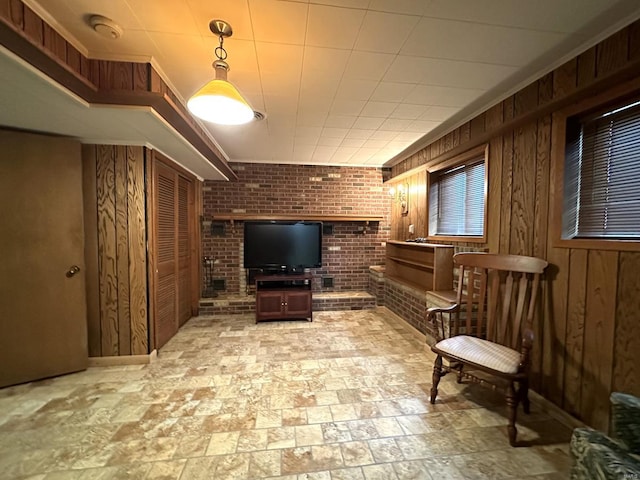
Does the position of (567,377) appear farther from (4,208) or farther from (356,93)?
(4,208)

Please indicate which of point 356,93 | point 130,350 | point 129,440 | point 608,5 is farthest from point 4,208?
point 608,5

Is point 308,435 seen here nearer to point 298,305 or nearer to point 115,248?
point 298,305

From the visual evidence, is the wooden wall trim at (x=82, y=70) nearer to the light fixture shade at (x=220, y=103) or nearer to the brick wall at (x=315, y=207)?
the light fixture shade at (x=220, y=103)

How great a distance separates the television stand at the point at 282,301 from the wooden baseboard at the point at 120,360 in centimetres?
144

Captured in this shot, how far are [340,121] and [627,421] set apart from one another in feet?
9.31

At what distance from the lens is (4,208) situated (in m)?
2.09

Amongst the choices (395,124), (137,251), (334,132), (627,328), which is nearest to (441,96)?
(395,124)

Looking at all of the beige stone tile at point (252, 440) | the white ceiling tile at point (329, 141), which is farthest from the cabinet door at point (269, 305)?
the white ceiling tile at point (329, 141)

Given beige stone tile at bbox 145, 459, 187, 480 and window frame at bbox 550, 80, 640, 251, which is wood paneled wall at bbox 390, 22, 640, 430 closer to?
window frame at bbox 550, 80, 640, 251

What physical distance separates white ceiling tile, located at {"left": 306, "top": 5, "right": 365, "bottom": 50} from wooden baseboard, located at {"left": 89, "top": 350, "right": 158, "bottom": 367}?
3111 millimetres

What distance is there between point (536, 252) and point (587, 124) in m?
0.93

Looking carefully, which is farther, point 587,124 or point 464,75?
point 464,75

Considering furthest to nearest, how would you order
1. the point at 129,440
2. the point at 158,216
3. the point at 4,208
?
the point at 158,216, the point at 4,208, the point at 129,440

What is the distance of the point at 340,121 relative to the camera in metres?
2.71
